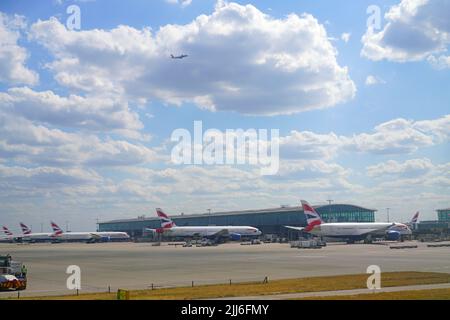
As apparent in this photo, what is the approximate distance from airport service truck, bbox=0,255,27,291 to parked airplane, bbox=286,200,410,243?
90.1 metres

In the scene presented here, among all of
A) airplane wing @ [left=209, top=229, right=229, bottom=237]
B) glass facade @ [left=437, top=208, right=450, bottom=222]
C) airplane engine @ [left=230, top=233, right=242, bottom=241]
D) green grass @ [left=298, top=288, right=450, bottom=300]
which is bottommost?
airplane engine @ [left=230, top=233, right=242, bottom=241]

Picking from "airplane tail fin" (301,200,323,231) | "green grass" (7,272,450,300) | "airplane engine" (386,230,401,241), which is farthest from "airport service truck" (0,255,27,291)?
"airplane engine" (386,230,401,241)

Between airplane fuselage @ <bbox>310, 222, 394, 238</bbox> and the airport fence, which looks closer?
the airport fence

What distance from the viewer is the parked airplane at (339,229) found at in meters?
125

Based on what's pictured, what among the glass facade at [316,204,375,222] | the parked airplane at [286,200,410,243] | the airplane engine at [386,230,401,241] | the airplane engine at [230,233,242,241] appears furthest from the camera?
the glass facade at [316,204,375,222]

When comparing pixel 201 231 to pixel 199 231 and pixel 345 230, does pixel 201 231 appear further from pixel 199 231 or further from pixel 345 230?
pixel 345 230

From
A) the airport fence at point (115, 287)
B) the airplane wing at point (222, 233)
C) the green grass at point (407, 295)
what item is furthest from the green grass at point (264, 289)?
the airplane wing at point (222, 233)

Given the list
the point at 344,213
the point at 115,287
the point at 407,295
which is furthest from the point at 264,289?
the point at 344,213

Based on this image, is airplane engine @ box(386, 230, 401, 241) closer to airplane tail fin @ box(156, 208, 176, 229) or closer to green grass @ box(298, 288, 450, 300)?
airplane tail fin @ box(156, 208, 176, 229)

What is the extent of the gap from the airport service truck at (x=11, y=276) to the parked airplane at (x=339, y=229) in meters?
90.1

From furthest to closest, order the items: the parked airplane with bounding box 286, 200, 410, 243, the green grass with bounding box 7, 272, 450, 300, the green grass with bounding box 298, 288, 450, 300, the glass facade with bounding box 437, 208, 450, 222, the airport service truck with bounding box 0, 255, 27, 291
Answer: the glass facade with bounding box 437, 208, 450, 222 < the parked airplane with bounding box 286, 200, 410, 243 < the airport service truck with bounding box 0, 255, 27, 291 < the green grass with bounding box 7, 272, 450, 300 < the green grass with bounding box 298, 288, 450, 300

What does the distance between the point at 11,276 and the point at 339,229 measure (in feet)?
317

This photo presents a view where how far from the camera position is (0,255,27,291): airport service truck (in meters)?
37.5

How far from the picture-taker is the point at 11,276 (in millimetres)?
38344
